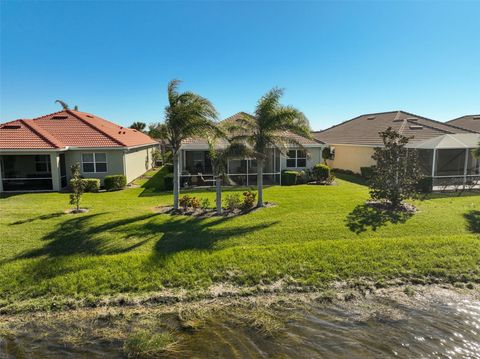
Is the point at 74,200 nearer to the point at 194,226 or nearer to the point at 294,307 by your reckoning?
the point at 194,226

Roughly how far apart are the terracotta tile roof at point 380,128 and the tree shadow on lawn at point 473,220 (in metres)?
8.41

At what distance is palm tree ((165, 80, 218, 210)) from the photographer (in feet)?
41.7

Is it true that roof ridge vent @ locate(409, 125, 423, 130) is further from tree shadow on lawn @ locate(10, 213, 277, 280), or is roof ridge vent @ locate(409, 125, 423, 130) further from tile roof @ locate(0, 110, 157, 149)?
tile roof @ locate(0, 110, 157, 149)

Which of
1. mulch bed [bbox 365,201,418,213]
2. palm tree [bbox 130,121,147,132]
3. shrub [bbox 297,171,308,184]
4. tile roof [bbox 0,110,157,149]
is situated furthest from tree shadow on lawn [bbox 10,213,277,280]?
palm tree [bbox 130,121,147,132]

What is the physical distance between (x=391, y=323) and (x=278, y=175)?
1633 cm

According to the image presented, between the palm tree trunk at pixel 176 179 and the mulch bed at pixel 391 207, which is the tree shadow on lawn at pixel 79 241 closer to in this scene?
the palm tree trunk at pixel 176 179

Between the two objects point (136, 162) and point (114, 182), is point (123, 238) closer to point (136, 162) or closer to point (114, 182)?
point (114, 182)

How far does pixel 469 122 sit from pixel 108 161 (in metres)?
35.1

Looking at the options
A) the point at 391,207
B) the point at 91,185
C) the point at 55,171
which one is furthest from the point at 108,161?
the point at 391,207

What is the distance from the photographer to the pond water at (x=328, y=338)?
5855 millimetres

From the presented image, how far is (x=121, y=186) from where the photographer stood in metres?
20.5

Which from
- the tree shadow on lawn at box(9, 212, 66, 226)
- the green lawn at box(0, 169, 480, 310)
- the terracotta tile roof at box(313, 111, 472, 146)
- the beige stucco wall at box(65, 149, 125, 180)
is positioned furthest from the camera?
the terracotta tile roof at box(313, 111, 472, 146)

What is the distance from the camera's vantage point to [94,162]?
21344 millimetres

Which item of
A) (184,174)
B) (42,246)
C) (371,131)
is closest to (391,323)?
(42,246)
